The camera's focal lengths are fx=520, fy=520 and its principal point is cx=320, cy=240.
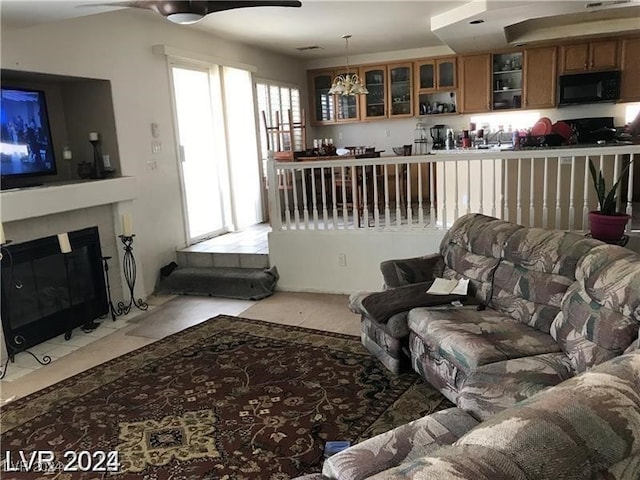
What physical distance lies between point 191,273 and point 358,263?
5.61ft

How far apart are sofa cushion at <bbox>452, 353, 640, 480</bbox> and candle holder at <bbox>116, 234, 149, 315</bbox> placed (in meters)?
4.25

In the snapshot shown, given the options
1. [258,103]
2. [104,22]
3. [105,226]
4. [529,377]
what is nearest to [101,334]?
[105,226]

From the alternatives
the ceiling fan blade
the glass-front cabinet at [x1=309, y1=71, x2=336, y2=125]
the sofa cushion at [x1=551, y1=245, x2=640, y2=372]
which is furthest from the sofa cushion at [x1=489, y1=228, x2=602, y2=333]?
the glass-front cabinet at [x1=309, y1=71, x2=336, y2=125]

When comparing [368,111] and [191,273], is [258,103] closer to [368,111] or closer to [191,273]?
[368,111]

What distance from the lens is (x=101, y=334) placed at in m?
4.30

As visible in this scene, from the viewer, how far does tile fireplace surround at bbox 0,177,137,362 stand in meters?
3.81

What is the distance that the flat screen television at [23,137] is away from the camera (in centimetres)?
402

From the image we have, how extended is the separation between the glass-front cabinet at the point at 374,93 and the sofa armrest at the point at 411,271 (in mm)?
5275

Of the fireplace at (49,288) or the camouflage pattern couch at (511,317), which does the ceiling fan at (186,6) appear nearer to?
the camouflage pattern couch at (511,317)

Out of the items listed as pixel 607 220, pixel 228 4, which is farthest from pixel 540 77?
pixel 228 4

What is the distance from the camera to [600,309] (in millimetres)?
2270

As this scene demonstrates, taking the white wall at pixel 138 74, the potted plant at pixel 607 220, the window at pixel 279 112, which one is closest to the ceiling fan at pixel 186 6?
the white wall at pixel 138 74

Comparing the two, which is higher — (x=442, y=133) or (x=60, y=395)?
(x=442, y=133)

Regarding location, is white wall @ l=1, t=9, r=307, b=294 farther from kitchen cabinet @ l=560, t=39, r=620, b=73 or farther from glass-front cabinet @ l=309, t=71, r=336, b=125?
kitchen cabinet @ l=560, t=39, r=620, b=73
